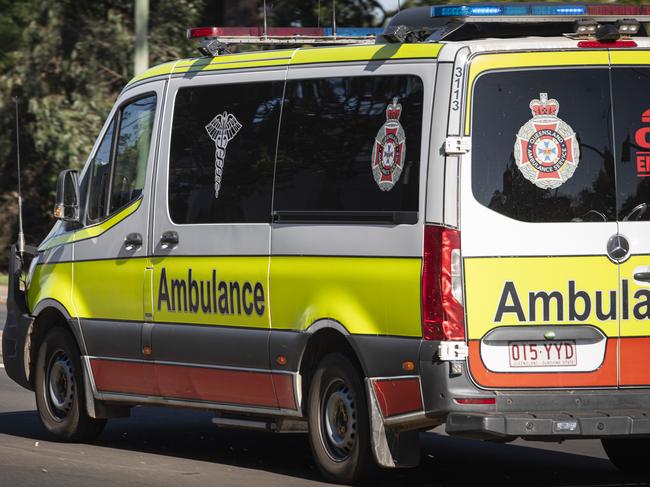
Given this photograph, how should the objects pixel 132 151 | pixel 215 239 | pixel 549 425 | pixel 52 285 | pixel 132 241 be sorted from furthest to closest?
pixel 52 285
pixel 132 151
pixel 132 241
pixel 215 239
pixel 549 425

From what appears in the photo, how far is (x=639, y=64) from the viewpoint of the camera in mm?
7918

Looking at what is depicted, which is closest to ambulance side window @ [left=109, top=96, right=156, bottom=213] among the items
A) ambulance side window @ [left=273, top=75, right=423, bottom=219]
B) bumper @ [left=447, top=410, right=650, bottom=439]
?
ambulance side window @ [left=273, top=75, right=423, bottom=219]

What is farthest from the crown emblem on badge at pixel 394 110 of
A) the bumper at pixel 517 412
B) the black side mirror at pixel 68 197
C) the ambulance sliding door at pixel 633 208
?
the black side mirror at pixel 68 197

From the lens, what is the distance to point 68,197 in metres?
10.2

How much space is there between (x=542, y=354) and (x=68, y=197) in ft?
12.7

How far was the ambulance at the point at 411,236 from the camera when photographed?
25.1 feet

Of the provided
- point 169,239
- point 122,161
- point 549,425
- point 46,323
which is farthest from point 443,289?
point 46,323

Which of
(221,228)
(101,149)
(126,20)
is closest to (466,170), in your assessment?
(221,228)

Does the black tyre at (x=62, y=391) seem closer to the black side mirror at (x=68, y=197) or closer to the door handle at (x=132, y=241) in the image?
the black side mirror at (x=68, y=197)

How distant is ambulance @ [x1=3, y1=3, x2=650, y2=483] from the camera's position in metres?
7.66

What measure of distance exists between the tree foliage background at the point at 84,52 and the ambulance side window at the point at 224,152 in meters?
16.4

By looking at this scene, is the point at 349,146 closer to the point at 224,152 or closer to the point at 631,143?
the point at 224,152

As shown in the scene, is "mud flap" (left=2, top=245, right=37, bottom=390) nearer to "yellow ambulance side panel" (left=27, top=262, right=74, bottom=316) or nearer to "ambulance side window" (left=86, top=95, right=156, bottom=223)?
"yellow ambulance side panel" (left=27, top=262, right=74, bottom=316)

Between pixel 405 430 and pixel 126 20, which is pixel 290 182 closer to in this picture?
pixel 405 430
